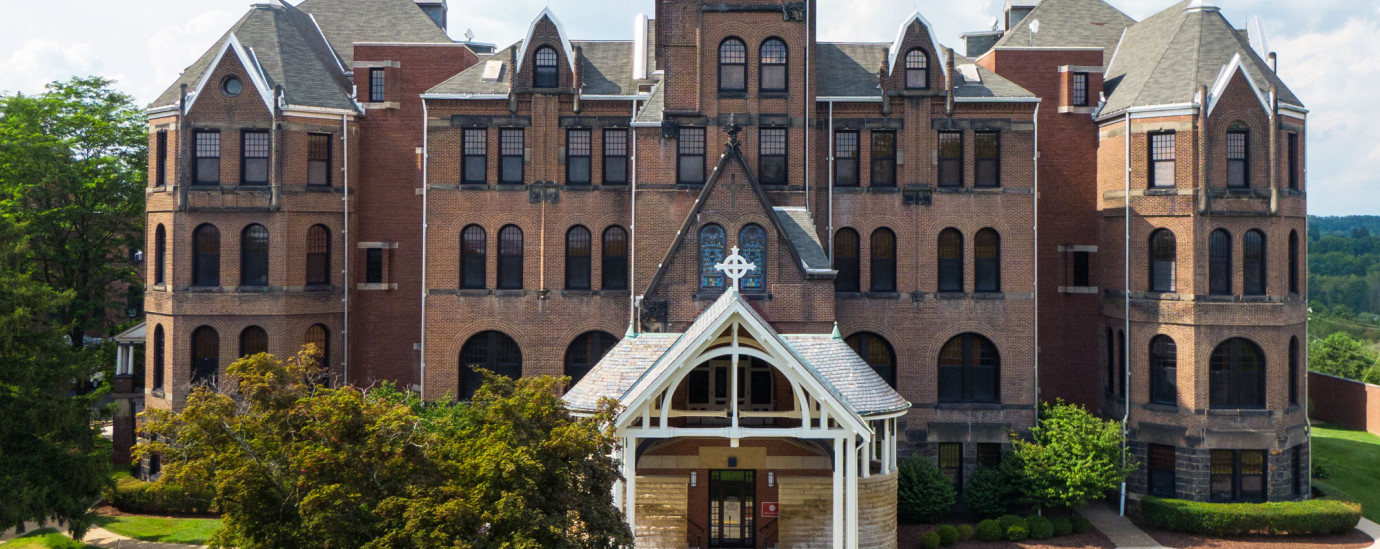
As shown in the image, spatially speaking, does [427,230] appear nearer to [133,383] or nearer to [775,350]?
[133,383]

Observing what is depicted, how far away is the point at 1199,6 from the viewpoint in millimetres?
35281

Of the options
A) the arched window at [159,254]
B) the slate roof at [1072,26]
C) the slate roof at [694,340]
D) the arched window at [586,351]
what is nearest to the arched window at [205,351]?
the arched window at [159,254]

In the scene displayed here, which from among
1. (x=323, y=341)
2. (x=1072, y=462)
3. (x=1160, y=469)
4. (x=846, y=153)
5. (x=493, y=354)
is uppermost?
(x=846, y=153)

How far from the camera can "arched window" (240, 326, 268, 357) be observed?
33.9 m

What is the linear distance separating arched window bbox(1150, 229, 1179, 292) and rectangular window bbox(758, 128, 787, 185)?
41.1 ft

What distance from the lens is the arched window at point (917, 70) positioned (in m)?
34.6

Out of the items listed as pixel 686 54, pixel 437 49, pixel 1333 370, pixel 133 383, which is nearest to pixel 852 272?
pixel 686 54

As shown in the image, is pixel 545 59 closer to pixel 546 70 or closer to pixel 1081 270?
pixel 546 70

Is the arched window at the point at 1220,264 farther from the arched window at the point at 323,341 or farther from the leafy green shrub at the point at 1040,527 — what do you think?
the arched window at the point at 323,341

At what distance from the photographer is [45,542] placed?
28172mm

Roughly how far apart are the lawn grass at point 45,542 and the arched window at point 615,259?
17.2m

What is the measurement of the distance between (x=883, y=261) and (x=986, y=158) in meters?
5.00

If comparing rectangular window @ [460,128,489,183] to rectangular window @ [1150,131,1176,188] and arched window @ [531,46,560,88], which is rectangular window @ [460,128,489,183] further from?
rectangular window @ [1150,131,1176,188]

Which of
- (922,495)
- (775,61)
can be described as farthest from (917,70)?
(922,495)
